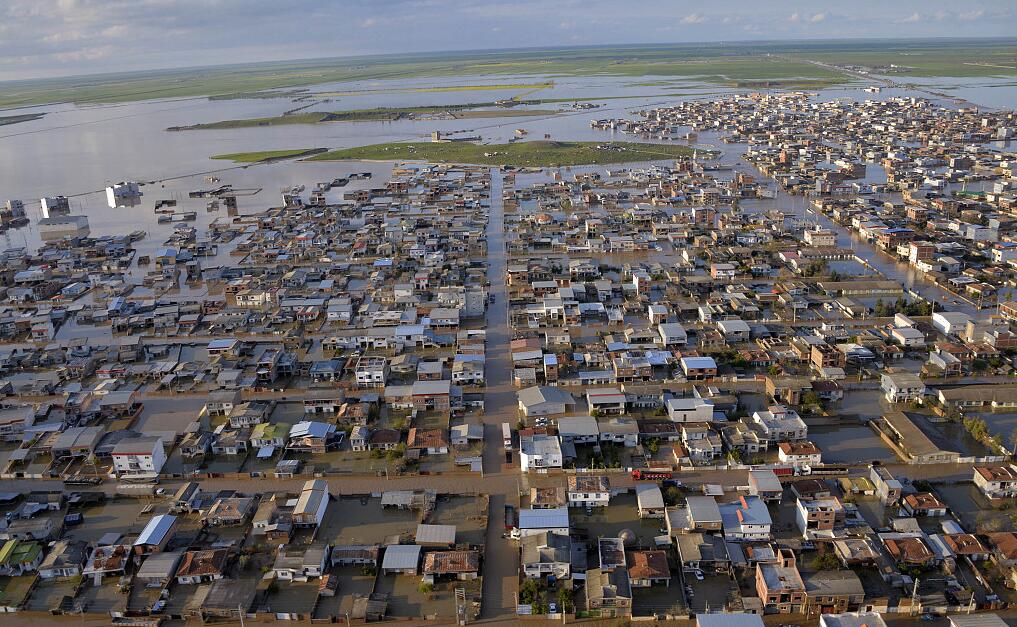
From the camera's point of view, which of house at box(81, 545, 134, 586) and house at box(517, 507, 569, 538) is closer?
house at box(81, 545, 134, 586)

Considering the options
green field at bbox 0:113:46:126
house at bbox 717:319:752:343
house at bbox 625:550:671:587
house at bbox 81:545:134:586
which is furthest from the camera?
green field at bbox 0:113:46:126

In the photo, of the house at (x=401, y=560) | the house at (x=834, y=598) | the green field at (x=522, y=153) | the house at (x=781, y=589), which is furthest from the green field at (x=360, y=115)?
the house at (x=834, y=598)

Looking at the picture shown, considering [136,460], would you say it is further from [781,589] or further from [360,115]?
[360,115]

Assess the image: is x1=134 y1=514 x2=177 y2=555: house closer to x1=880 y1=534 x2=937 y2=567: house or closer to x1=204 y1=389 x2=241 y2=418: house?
x1=204 y1=389 x2=241 y2=418: house

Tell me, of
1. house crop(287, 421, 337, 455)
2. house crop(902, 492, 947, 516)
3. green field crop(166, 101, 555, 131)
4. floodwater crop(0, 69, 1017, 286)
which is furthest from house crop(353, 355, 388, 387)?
green field crop(166, 101, 555, 131)

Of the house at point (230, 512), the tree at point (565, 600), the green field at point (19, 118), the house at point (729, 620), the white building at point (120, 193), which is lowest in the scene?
the tree at point (565, 600)

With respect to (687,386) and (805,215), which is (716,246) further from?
(687,386)

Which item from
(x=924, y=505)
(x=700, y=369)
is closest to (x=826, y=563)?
(x=924, y=505)

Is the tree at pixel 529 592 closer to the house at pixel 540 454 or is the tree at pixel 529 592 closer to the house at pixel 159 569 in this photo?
the house at pixel 540 454
